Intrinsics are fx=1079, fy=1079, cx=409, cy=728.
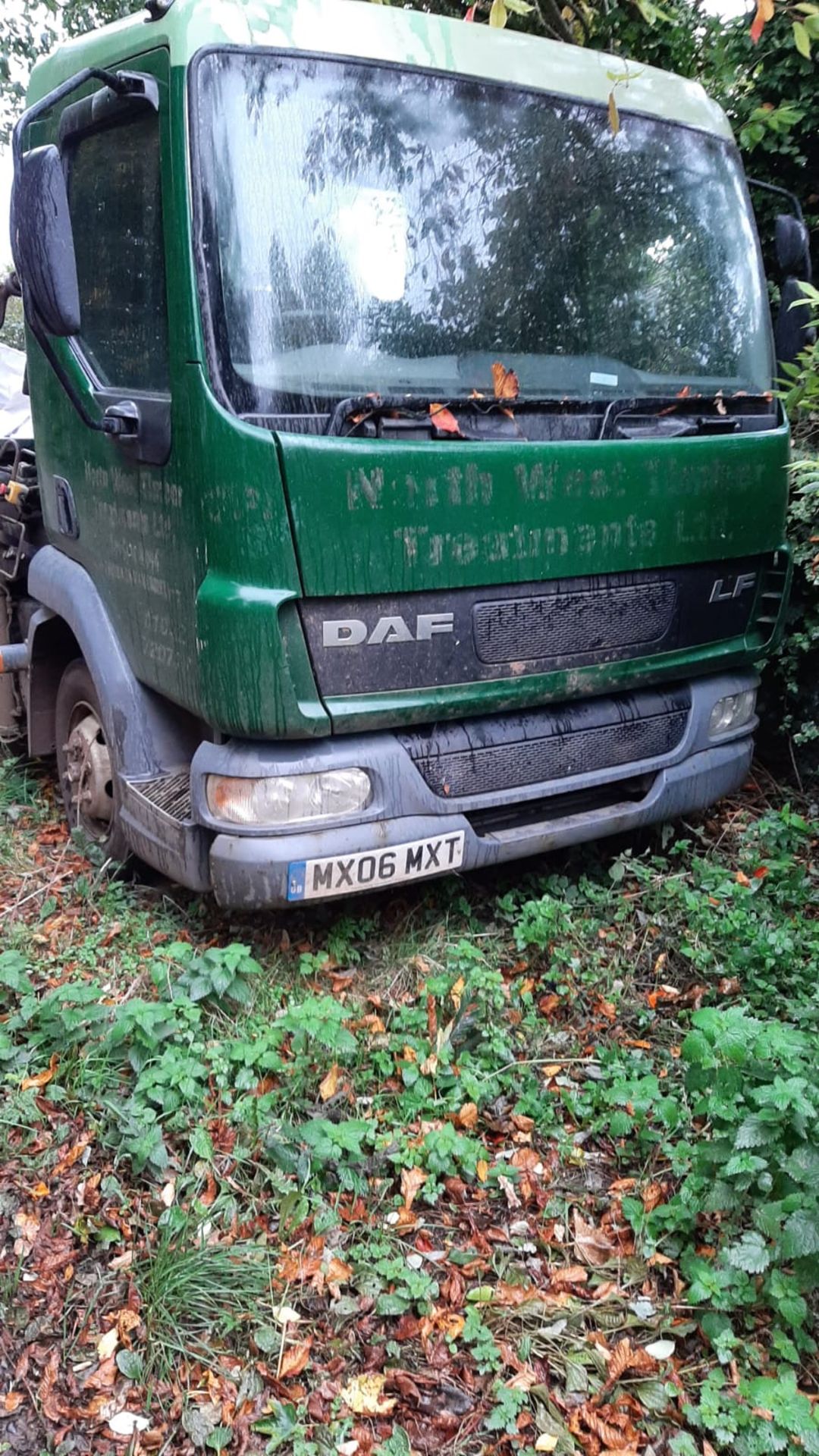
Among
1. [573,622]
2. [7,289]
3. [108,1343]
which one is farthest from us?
[7,289]

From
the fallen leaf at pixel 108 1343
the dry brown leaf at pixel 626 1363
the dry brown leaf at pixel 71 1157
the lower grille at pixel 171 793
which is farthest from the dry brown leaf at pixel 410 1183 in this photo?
the lower grille at pixel 171 793

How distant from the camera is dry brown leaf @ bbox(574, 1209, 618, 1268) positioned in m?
2.47

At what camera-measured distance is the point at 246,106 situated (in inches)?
108

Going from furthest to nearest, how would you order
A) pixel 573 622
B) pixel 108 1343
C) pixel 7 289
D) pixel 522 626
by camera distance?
pixel 7 289 → pixel 573 622 → pixel 522 626 → pixel 108 1343

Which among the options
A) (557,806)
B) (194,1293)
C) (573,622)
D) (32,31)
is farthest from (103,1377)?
(32,31)

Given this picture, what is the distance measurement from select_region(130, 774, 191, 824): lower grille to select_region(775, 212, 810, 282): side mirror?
2870 mm

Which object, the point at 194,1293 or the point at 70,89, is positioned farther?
the point at 70,89

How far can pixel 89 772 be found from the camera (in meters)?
3.97

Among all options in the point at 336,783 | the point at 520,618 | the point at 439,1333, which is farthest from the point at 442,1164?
the point at 520,618

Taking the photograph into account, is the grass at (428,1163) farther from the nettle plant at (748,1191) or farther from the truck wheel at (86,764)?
the truck wheel at (86,764)

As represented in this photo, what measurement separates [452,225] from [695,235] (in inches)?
38.6

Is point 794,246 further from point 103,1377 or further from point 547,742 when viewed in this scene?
point 103,1377

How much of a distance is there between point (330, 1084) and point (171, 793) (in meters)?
1.00

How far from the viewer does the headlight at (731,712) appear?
12.5ft
